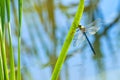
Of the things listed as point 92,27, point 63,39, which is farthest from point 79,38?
point 63,39

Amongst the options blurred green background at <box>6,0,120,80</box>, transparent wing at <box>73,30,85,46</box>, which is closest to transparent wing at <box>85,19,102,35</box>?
transparent wing at <box>73,30,85,46</box>

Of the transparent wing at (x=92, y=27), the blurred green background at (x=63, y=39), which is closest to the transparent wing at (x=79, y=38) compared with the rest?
the transparent wing at (x=92, y=27)

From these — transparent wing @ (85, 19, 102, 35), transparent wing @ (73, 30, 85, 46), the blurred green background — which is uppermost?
transparent wing @ (85, 19, 102, 35)

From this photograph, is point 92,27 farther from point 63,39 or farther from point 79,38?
point 63,39

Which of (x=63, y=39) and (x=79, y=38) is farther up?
(x=79, y=38)

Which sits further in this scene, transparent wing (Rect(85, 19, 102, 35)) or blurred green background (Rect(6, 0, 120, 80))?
blurred green background (Rect(6, 0, 120, 80))

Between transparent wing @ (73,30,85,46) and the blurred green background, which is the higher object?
transparent wing @ (73,30,85,46)

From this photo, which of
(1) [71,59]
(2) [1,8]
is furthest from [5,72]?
(1) [71,59]

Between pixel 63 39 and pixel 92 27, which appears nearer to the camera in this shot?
pixel 92 27

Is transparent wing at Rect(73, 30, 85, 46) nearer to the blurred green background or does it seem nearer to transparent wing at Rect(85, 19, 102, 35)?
transparent wing at Rect(85, 19, 102, 35)

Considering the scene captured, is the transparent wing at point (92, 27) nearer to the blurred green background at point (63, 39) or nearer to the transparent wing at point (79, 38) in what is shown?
the transparent wing at point (79, 38)
